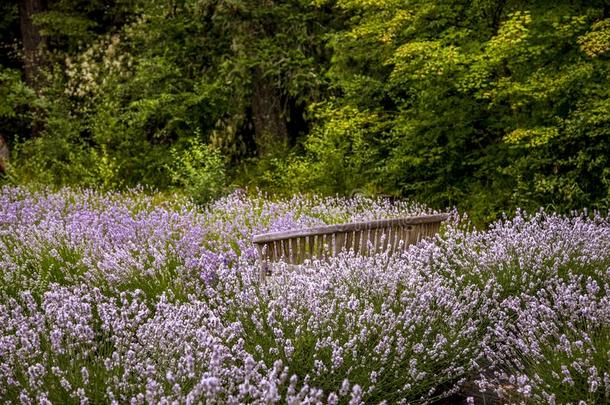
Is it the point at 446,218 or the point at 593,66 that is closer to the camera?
the point at 446,218

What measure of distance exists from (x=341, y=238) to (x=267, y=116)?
8.54 metres

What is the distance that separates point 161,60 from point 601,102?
9.49 m

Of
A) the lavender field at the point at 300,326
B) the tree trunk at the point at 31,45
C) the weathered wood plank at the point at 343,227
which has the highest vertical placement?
the tree trunk at the point at 31,45

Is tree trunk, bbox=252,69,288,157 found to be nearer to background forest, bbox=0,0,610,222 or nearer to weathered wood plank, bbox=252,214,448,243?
background forest, bbox=0,0,610,222

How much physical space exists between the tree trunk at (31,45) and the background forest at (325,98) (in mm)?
45

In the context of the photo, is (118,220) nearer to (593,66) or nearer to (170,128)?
(593,66)

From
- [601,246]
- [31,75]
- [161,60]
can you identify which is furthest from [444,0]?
[31,75]

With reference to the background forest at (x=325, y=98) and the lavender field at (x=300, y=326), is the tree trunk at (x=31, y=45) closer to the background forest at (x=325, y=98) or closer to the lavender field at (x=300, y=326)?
the background forest at (x=325, y=98)

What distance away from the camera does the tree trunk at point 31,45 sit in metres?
15.6

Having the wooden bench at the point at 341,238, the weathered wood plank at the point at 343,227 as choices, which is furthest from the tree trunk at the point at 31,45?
the weathered wood plank at the point at 343,227

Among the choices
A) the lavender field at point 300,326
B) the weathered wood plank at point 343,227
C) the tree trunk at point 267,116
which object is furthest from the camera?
the tree trunk at point 267,116

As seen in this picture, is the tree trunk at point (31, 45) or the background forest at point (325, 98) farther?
the tree trunk at point (31, 45)

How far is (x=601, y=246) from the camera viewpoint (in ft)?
16.3

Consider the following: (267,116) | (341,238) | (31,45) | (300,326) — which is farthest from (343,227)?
(31,45)
